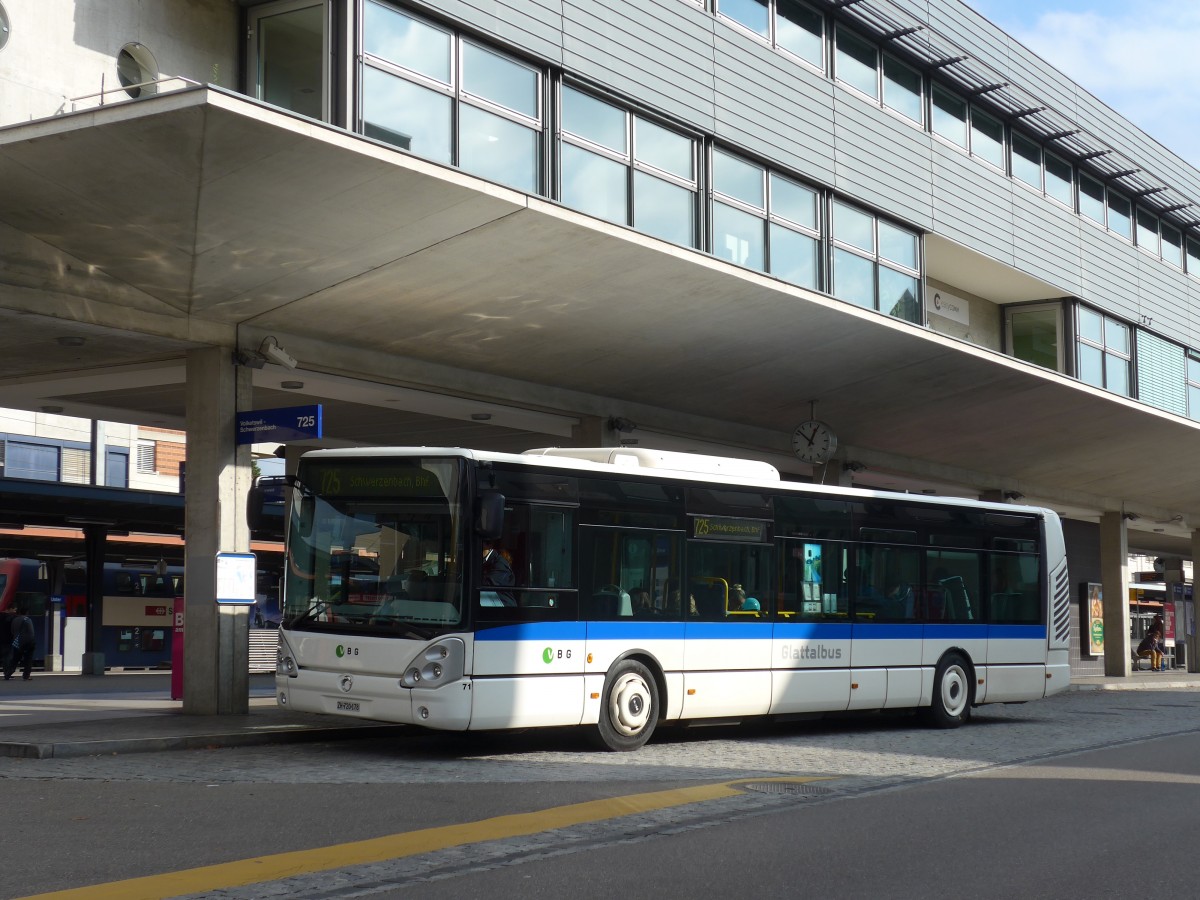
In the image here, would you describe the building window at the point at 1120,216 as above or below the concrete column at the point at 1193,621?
above

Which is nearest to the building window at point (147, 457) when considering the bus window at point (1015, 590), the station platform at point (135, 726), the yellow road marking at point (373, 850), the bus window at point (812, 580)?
the station platform at point (135, 726)

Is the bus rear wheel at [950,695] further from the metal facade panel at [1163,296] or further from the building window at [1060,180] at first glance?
the metal facade panel at [1163,296]

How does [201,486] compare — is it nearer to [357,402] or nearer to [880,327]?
[357,402]

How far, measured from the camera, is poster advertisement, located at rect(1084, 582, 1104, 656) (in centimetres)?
4147

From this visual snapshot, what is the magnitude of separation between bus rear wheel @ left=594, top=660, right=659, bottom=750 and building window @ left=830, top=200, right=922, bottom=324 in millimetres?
10137

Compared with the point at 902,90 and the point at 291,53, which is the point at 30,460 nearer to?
the point at 902,90

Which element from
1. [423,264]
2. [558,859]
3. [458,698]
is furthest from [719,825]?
[423,264]

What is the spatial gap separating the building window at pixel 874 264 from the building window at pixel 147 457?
120 ft

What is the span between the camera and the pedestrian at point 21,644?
28.2 metres

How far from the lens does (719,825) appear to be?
361 inches

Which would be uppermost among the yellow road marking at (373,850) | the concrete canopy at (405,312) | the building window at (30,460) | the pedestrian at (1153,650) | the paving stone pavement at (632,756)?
the building window at (30,460)

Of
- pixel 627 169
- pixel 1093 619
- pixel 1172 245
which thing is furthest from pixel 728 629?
pixel 1093 619

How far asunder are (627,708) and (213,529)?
213 inches

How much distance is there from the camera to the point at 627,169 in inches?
738
